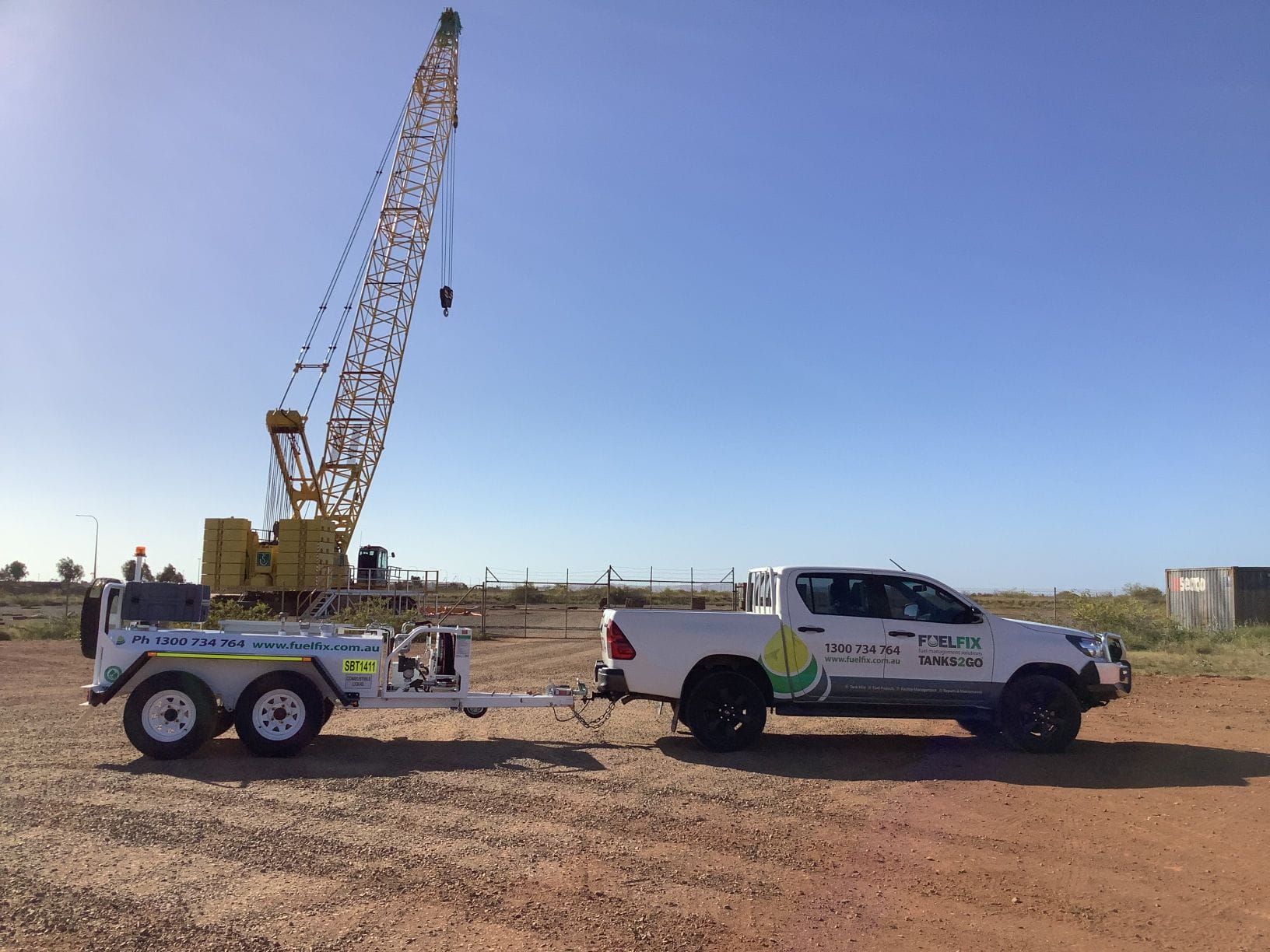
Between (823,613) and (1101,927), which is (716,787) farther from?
(1101,927)

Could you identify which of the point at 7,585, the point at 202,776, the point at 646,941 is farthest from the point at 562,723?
the point at 7,585

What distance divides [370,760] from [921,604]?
237 inches

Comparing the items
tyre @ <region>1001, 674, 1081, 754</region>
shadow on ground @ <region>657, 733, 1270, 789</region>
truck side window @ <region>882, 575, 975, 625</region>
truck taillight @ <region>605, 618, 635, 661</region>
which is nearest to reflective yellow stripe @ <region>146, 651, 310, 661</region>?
truck taillight @ <region>605, 618, 635, 661</region>

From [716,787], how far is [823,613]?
8.75 ft

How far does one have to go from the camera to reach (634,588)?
3272 centimetres

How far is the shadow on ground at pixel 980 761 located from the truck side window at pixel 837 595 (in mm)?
1510

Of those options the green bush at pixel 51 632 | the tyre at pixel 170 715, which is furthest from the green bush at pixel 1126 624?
the green bush at pixel 51 632

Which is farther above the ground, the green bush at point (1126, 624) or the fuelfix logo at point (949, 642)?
the fuelfix logo at point (949, 642)

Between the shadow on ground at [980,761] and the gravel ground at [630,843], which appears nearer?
the gravel ground at [630,843]

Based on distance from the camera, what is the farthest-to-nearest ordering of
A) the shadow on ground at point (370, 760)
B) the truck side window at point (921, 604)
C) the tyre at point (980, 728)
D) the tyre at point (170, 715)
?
the tyre at point (980, 728)
the truck side window at point (921, 604)
the tyre at point (170, 715)
the shadow on ground at point (370, 760)

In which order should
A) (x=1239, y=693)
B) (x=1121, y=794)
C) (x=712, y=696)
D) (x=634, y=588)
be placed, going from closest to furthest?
(x=1121, y=794), (x=712, y=696), (x=1239, y=693), (x=634, y=588)

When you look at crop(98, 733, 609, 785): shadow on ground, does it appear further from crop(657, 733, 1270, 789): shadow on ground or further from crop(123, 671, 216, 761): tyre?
crop(657, 733, 1270, 789): shadow on ground

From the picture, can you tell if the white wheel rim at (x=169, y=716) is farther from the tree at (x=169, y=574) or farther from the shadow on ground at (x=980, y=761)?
the tree at (x=169, y=574)

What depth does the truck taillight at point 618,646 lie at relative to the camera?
984cm
